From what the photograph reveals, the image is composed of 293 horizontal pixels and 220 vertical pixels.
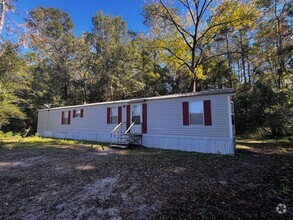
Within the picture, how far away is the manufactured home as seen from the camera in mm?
8695

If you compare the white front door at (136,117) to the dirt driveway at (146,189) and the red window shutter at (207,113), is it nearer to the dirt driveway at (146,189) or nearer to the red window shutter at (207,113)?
the red window shutter at (207,113)

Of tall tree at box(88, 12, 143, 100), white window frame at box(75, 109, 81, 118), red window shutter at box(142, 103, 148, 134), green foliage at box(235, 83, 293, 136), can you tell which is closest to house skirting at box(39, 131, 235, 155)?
red window shutter at box(142, 103, 148, 134)

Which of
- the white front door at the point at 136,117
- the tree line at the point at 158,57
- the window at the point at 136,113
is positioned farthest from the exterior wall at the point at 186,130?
the tree line at the point at 158,57

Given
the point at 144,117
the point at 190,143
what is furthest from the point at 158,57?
the point at 190,143

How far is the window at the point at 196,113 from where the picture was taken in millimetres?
9298

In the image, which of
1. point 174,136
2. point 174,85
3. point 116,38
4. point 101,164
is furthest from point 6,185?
point 174,85

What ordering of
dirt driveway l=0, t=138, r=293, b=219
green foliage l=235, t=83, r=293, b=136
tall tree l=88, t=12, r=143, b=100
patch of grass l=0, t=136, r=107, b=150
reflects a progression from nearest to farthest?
dirt driveway l=0, t=138, r=293, b=219, patch of grass l=0, t=136, r=107, b=150, green foliage l=235, t=83, r=293, b=136, tall tree l=88, t=12, r=143, b=100

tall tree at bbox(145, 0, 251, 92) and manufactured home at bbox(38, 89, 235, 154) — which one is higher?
tall tree at bbox(145, 0, 251, 92)

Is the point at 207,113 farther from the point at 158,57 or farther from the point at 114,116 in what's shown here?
the point at 158,57

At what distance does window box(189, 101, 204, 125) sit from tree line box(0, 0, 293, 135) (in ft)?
18.5

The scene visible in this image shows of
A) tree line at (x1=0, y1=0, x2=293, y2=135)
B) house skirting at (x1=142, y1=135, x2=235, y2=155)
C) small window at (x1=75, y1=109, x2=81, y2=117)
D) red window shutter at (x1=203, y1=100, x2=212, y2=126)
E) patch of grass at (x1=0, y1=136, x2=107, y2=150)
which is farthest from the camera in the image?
tree line at (x1=0, y1=0, x2=293, y2=135)

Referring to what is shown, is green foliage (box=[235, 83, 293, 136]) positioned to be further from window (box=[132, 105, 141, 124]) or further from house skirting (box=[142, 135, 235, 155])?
window (box=[132, 105, 141, 124])

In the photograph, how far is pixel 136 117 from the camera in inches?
467

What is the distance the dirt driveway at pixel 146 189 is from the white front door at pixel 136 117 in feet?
15.0
